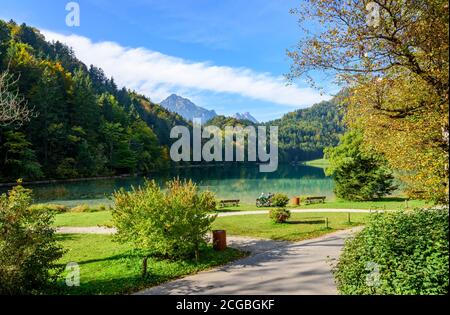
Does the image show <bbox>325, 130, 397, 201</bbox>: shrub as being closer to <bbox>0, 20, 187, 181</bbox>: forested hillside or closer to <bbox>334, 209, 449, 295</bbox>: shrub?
<bbox>334, 209, 449, 295</bbox>: shrub

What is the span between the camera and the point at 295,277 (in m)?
10.6

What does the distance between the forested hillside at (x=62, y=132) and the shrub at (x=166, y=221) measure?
47564mm

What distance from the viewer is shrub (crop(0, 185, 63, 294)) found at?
29.7 feet

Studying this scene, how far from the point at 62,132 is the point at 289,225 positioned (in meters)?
62.5

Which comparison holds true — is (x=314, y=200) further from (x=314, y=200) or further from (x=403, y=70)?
(x=403, y=70)

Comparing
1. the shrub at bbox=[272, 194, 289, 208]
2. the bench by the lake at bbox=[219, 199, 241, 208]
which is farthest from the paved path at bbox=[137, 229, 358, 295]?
the bench by the lake at bbox=[219, 199, 241, 208]

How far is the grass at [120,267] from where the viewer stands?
1044 centimetres

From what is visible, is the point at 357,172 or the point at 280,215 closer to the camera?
the point at 280,215

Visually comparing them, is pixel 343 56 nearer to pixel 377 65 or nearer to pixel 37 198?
pixel 377 65

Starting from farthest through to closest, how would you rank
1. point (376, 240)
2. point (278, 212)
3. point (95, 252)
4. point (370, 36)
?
point (278, 212)
point (95, 252)
point (370, 36)
point (376, 240)

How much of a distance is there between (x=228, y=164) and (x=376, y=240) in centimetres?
14243

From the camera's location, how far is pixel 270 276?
10.8 meters

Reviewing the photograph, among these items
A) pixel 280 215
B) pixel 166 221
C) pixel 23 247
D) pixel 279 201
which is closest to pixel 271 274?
pixel 166 221
